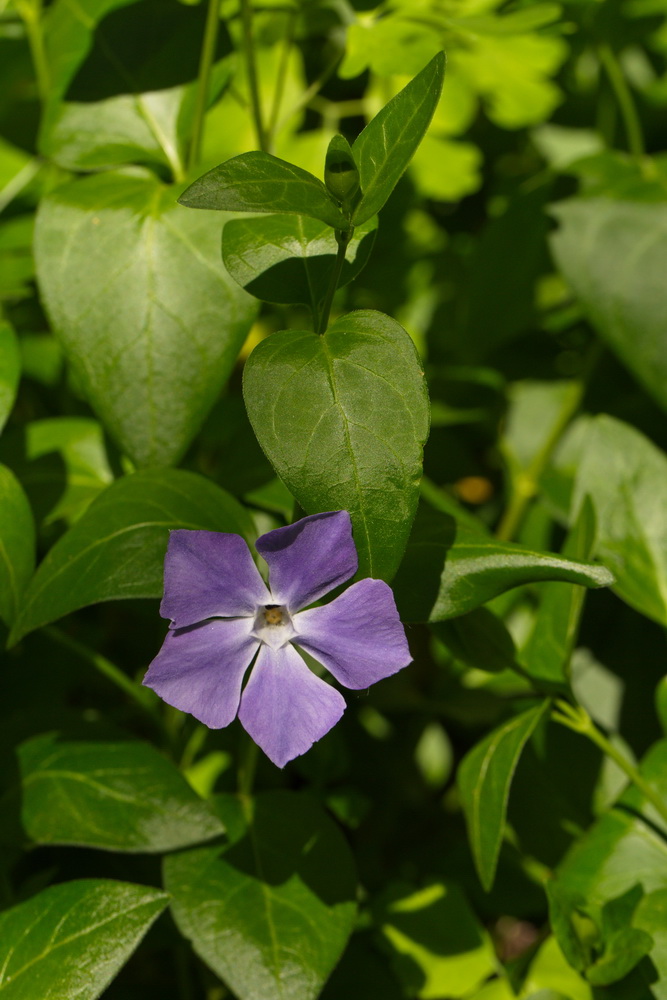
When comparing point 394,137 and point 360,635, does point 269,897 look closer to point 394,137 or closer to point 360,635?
point 360,635

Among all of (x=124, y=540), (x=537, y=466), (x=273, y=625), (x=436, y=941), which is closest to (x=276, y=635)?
(x=273, y=625)

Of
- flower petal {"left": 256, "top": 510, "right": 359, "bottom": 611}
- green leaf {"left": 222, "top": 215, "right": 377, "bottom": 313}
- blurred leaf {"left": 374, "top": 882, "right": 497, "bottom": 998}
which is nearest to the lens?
flower petal {"left": 256, "top": 510, "right": 359, "bottom": 611}

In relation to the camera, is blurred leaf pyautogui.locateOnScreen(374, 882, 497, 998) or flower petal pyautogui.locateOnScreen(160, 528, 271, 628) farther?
blurred leaf pyautogui.locateOnScreen(374, 882, 497, 998)

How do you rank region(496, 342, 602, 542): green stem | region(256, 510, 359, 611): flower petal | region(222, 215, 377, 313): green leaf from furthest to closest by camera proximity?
1. region(496, 342, 602, 542): green stem
2. region(222, 215, 377, 313): green leaf
3. region(256, 510, 359, 611): flower petal

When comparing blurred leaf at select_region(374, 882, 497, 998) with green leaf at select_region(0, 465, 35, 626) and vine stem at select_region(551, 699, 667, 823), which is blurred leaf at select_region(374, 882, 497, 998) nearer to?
vine stem at select_region(551, 699, 667, 823)

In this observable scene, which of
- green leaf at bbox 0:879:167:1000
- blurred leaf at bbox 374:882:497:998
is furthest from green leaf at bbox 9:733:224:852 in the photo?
blurred leaf at bbox 374:882:497:998

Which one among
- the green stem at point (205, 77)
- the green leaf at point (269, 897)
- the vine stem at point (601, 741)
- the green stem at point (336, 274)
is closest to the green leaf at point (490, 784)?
the vine stem at point (601, 741)
